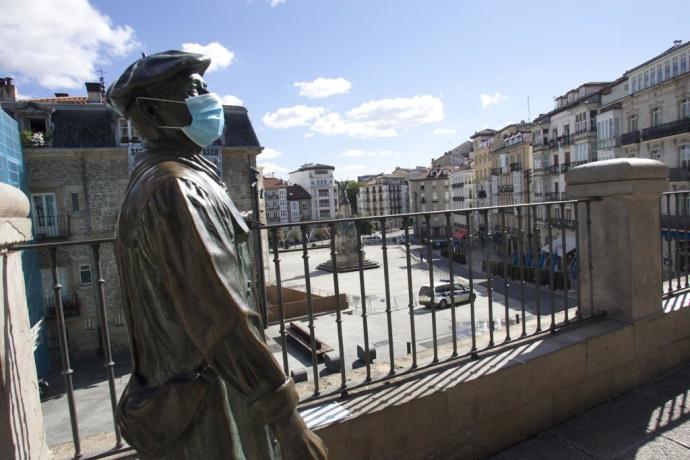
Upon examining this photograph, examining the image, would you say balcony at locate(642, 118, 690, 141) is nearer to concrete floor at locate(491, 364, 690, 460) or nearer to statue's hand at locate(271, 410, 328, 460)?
concrete floor at locate(491, 364, 690, 460)

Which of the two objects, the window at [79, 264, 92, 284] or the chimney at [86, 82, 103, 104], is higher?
the chimney at [86, 82, 103, 104]

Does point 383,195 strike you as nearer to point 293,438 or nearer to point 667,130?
point 667,130

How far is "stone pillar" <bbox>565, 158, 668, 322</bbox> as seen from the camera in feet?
11.5

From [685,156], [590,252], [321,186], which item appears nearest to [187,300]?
[590,252]

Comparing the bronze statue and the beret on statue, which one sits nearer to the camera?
the bronze statue

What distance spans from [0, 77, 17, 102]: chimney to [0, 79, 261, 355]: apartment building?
0.26 meters

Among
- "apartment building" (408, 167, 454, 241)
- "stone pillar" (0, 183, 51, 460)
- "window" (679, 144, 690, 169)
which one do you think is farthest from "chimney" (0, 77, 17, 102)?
"apartment building" (408, 167, 454, 241)

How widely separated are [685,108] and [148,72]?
3057cm

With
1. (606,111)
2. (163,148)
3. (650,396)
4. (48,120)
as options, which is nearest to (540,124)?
(606,111)

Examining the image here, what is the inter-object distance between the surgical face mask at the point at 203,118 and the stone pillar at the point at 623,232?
3.16m

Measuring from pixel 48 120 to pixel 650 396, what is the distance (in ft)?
80.3

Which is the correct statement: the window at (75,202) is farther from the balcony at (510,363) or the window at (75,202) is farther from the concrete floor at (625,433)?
the concrete floor at (625,433)

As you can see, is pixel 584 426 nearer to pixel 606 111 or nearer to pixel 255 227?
pixel 255 227

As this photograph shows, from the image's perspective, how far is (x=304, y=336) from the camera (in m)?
17.3
